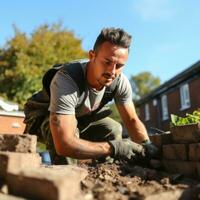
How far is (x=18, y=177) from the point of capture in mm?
2174

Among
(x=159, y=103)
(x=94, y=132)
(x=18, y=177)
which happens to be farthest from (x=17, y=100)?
(x=18, y=177)

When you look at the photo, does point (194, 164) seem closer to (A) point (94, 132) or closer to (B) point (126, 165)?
(B) point (126, 165)

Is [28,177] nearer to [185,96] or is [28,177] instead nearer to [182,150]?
[182,150]

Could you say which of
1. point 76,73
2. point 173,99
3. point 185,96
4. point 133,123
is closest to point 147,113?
point 173,99

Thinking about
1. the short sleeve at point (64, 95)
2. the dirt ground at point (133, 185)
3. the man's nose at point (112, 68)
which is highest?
the man's nose at point (112, 68)

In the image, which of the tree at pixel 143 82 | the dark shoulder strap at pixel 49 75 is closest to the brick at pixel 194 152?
the dark shoulder strap at pixel 49 75

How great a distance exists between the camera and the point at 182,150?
3.33 m

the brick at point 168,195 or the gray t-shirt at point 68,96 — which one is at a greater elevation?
the gray t-shirt at point 68,96

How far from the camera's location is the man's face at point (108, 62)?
Answer: 11.2ft

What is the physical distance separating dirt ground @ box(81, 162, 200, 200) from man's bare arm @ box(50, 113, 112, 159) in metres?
0.17

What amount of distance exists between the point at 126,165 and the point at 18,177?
1.53m

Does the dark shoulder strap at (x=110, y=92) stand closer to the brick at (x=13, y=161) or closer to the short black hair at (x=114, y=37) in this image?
the short black hair at (x=114, y=37)

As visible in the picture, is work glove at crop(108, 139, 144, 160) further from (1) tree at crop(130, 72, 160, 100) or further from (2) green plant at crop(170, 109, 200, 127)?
(1) tree at crop(130, 72, 160, 100)

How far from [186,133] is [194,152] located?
21 centimetres
